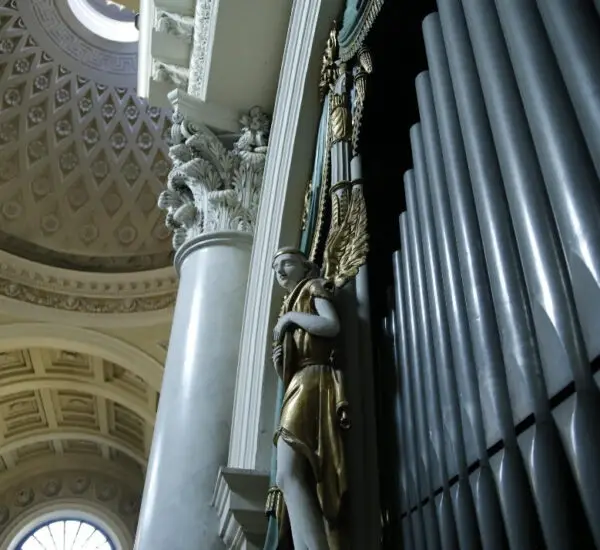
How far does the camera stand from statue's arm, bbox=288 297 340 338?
155 centimetres

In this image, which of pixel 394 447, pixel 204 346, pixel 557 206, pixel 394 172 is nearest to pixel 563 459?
pixel 557 206

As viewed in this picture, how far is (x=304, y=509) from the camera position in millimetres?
1329

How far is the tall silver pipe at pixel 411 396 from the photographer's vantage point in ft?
3.83

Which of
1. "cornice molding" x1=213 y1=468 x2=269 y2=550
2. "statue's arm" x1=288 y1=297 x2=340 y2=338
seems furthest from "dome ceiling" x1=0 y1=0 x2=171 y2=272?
"statue's arm" x1=288 y1=297 x2=340 y2=338

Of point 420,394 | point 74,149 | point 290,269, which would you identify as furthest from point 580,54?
point 74,149

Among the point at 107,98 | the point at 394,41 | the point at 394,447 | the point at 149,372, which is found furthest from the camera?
the point at 107,98

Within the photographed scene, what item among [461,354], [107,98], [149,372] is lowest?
[461,354]

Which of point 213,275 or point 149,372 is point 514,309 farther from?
point 149,372

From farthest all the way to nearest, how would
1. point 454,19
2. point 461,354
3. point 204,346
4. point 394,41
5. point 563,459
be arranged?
1. point 204,346
2. point 394,41
3. point 454,19
4. point 461,354
5. point 563,459

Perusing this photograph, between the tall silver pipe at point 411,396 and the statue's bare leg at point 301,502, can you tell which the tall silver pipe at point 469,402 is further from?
the statue's bare leg at point 301,502

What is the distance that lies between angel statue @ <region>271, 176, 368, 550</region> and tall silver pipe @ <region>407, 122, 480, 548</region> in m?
0.29

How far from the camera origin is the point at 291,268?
6.14 ft

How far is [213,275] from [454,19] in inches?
81.5

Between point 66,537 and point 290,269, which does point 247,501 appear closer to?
point 290,269
